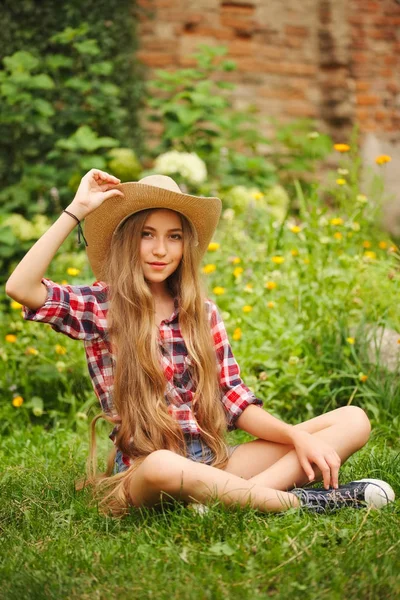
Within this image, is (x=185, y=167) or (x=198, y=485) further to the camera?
(x=185, y=167)

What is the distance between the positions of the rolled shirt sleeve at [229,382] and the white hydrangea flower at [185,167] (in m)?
2.86

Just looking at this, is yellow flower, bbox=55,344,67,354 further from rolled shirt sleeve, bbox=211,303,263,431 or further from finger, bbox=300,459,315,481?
finger, bbox=300,459,315,481

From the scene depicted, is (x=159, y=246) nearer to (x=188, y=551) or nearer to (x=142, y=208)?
(x=142, y=208)

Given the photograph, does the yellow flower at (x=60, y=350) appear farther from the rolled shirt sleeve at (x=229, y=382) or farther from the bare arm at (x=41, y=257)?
the bare arm at (x=41, y=257)

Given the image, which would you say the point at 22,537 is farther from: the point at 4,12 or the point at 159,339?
the point at 4,12

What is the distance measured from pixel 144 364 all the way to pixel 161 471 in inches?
14.7

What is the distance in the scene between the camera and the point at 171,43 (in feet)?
22.8

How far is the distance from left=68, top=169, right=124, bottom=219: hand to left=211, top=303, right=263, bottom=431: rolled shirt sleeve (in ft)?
1.81

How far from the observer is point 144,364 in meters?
2.62

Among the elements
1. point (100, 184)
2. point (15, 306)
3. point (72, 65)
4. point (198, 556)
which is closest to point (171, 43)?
point (72, 65)

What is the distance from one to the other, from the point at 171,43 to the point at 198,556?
18.3 ft

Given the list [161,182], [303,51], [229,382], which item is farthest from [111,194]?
[303,51]

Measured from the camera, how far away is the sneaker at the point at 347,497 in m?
2.47

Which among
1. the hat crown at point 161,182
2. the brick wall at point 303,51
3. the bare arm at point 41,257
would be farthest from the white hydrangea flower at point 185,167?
the bare arm at point 41,257
